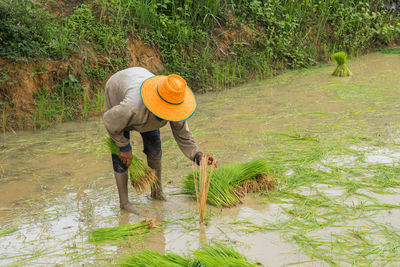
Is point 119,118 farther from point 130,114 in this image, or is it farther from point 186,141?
point 186,141

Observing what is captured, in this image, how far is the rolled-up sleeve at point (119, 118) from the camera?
2.80 m

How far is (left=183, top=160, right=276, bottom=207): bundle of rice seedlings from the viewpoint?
10.6 ft

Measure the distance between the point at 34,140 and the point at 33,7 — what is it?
215cm

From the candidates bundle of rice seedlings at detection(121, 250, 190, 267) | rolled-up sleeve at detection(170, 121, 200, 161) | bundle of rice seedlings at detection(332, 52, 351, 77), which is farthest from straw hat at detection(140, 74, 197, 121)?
bundle of rice seedlings at detection(332, 52, 351, 77)

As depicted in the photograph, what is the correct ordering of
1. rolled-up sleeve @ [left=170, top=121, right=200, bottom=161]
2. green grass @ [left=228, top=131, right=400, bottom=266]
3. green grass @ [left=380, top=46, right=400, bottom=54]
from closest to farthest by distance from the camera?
green grass @ [left=228, top=131, right=400, bottom=266], rolled-up sleeve @ [left=170, top=121, right=200, bottom=161], green grass @ [left=380, top=46, right=400, bottom=54]

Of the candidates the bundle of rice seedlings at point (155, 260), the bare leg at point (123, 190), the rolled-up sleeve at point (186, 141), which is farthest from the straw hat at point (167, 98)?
the bundle of rice seedlings at point (155, 260)

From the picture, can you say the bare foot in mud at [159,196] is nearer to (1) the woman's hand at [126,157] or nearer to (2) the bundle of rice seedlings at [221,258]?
(1) the woman's hand at [126,157]

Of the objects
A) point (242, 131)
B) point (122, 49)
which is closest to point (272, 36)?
point (122, 49)

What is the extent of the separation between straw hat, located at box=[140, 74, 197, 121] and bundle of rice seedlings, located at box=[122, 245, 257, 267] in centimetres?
79

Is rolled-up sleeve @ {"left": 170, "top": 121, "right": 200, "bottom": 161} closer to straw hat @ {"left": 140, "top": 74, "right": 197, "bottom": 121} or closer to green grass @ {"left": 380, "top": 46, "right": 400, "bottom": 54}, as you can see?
straw hat @ {"left": 140, "top": 74, "right": 197, "bottom": 121}

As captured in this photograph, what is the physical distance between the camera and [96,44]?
20.9 feet

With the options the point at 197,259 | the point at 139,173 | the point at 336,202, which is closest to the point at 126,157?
the point at 139,173

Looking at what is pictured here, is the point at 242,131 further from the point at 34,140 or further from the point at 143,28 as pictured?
the point at 143,28

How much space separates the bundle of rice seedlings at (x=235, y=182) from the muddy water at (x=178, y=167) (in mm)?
106
